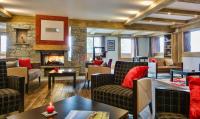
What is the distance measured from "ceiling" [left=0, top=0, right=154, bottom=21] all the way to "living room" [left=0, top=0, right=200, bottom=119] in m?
0.03

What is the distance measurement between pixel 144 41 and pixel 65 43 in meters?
8.00

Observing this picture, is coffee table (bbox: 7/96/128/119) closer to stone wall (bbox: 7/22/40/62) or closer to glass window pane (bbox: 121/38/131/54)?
stone wall (bbox: 7/22/40/62)

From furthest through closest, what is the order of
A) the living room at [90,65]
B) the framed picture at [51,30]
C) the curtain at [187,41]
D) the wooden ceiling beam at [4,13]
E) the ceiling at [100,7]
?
the curtain at [187,41], the framed picture at [51,30], the wooden ceiling beam at [4,13], the ceiling at [100,7], the living room at [90,65]

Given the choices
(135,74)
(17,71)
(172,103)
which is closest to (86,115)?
(172,103)

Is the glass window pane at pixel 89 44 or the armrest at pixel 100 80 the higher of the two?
the glass window pane at pixel 89 44

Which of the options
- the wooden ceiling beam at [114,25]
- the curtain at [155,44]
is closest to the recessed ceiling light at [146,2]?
the wooden ceiling beam at [114,25]

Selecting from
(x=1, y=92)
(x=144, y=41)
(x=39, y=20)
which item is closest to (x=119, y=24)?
(x=39, y=20)

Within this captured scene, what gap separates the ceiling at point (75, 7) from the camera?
5.66 meters

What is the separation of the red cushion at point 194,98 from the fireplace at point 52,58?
275 inches

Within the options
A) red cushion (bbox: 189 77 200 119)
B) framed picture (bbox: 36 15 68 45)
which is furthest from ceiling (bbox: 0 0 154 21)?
red cushion (bbox: 189 77 200 119)

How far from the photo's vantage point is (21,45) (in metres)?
7.92

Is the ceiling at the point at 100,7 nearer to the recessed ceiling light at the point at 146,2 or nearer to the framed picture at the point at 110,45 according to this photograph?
the recessed ceiling light at the point at 146,2

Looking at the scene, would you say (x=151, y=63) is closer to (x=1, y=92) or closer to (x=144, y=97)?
(x=144, y=97)

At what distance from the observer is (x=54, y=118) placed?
5.61 feet
